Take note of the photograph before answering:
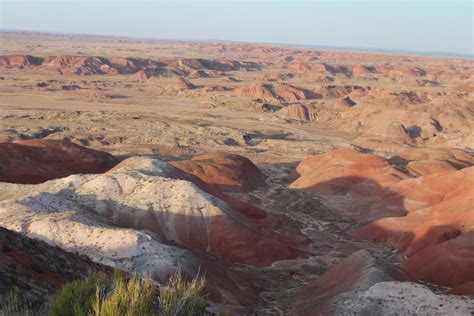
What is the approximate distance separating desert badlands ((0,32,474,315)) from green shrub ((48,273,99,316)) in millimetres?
2717

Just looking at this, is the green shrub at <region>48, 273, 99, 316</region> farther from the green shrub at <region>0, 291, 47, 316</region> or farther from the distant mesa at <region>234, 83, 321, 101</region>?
the distant mesa at <region>234, 83, 321, 101</region>

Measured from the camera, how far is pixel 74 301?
9.92 m

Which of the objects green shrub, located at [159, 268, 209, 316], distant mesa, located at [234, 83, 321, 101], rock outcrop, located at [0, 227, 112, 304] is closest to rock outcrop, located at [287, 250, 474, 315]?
rock outcrop, located at [0, 227, 112, 304]

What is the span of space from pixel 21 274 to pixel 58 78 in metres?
119

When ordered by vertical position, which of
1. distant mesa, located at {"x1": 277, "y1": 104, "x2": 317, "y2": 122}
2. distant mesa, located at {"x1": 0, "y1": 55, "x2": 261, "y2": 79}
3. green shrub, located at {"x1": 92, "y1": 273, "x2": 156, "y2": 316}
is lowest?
distant mesa, located at {"x1": 277, "y1": 104, "x2": 317, "y2": 122}

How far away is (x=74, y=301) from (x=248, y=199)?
35.9 metres

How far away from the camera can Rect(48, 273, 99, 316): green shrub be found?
9680 mm

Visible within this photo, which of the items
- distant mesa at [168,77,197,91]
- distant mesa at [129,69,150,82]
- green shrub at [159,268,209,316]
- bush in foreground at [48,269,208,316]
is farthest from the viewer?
distant mesa at [129,69,150,82]

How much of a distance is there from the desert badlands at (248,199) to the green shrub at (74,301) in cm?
272

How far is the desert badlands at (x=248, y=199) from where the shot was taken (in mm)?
21812

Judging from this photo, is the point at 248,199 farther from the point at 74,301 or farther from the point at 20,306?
the point at 74,301

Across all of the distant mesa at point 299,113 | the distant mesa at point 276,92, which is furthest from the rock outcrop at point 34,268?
the distant mesa at point 276,92

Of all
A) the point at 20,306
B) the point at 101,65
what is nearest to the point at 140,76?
the point at 101,65

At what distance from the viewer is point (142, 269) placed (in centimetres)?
2150
